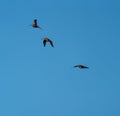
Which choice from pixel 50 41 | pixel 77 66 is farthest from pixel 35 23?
pixel 77 66

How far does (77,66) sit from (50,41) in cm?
415

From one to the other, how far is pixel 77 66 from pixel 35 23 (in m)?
6.56

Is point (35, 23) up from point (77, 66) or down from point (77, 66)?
up

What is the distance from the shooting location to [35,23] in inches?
1542

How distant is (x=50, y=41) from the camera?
39.8 metres

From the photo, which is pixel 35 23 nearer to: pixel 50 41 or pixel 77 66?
pixel 50 41

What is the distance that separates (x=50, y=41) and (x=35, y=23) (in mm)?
2429

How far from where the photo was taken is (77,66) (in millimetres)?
41344
